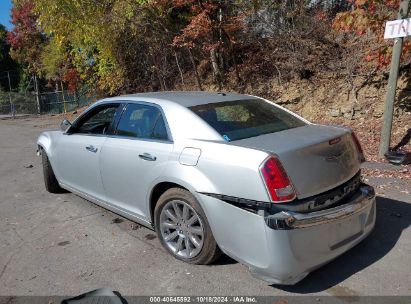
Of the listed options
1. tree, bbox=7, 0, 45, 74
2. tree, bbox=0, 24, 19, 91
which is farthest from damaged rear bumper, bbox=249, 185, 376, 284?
tree, bbox=0, 24, 19, 91

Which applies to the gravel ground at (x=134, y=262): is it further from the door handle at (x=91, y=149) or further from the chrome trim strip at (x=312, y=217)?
the door handle at (x=91, y=149)

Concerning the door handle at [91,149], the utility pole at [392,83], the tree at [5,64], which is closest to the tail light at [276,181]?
the door handle at [91,149]

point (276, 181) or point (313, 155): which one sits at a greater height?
point (313, 155)

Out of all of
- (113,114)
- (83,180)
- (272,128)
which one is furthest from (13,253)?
(272,128)

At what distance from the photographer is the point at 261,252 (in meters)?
3.07

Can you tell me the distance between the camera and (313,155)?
3.28 metres

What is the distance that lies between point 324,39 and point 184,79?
5897mm

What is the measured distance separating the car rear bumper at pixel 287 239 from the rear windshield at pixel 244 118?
78 cm

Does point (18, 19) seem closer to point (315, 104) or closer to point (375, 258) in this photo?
point (315, 104)

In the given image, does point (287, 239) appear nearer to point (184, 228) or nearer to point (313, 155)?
point (313, 155)

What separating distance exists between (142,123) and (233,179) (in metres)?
1.50

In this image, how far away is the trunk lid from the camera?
314cm

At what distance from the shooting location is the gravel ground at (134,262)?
133 inches

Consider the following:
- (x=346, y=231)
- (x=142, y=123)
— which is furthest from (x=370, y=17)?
(x=346, y=231)
